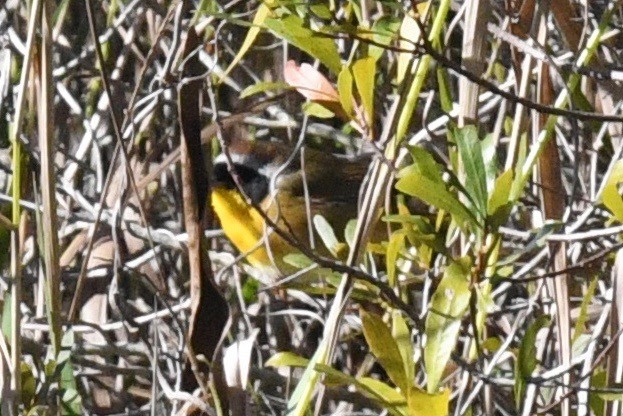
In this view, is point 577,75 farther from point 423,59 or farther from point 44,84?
point 44,84

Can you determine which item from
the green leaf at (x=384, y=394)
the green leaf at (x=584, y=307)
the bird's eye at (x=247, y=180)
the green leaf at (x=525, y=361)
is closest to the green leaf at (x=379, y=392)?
the green leaf at (x=384, y=394)

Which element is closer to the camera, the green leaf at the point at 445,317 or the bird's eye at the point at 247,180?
the green leaf at the point at 445,317

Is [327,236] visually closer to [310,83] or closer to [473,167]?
[310,83]

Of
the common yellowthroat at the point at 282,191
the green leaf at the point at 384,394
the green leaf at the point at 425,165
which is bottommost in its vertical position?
the common yellowthroat at the point at 282,191

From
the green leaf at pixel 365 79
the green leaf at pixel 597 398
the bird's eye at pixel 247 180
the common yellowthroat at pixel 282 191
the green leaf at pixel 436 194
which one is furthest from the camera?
the bird's eye at pixel 247 180

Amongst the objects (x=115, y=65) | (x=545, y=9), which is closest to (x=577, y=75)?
(x=545, y=9)

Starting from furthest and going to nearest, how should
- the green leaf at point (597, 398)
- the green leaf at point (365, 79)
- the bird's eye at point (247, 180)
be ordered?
the bird's eye at point (247, 180), the green leaf at point (597, 398), the green leaf at point (365, 79)

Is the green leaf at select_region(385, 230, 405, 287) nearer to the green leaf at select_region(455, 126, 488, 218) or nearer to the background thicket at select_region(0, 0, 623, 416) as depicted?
the background thicket at select_region(0, 0, 623, 416)

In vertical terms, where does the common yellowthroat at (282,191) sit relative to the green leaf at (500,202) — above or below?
below

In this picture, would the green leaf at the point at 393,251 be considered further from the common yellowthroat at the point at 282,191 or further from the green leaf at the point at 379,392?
the common yellowthroat at the point at 282,191
